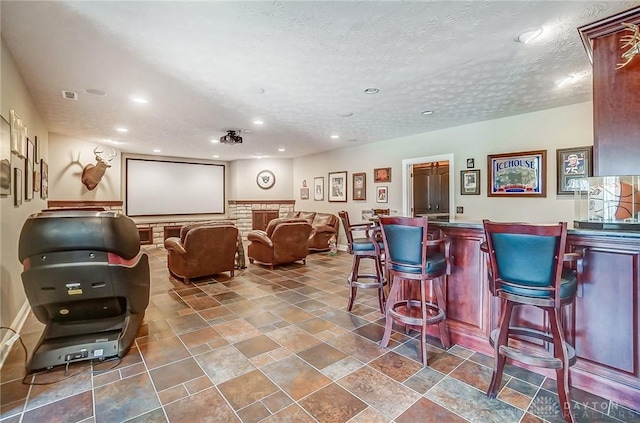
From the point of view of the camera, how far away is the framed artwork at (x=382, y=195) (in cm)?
680

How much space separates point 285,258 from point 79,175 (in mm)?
5079

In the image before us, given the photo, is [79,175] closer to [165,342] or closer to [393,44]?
[165,342]

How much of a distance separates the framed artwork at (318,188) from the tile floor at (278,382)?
5590mm

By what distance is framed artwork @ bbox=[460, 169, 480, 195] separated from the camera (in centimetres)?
523

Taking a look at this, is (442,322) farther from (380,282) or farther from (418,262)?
(380,282)

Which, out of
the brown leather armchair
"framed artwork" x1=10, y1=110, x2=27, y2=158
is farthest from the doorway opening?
"framed artwork" x1=10, y1=110, x2=27, y2=158

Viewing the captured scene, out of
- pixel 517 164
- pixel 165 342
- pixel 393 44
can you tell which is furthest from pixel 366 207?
pixel 165 342

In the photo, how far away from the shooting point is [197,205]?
962 centimetres

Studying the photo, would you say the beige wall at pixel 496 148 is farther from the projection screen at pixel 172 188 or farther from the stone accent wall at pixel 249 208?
the projection screen at pixel 172 188

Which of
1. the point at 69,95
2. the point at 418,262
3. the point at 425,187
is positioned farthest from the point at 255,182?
the point at 418,262

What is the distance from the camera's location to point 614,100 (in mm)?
2258

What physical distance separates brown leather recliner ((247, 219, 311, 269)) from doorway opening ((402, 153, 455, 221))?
2324mm

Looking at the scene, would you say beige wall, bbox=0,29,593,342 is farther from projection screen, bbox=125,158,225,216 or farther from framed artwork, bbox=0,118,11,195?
projection screen, bbox=125,158,225,216

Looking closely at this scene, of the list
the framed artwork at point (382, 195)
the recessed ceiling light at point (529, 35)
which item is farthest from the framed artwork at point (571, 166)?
the framed artwork at point (382, 195)
